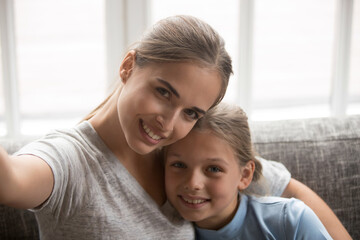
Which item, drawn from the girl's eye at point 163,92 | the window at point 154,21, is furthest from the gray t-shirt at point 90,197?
the window at point 154,21

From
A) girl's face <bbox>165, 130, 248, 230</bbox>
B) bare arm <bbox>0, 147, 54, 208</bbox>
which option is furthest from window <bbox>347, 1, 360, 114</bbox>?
bare arm <bbox>0, 147, 54, 208</bbox>

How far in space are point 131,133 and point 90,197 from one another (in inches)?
7.0

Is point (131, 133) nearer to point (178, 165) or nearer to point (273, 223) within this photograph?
point (178, 165)

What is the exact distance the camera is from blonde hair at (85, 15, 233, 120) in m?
1.09

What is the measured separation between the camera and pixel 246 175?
1385mm

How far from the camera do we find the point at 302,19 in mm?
2297

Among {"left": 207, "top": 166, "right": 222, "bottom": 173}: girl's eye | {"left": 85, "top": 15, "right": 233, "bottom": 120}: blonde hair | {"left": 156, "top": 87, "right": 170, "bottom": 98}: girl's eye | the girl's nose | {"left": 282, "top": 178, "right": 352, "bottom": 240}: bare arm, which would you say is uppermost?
{"left": 85, "top": 15, "right": 233, "bottom": 120}: blonde hair

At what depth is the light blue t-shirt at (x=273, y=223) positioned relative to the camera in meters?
1.29

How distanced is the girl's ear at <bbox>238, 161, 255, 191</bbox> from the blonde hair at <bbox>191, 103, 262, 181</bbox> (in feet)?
0.06

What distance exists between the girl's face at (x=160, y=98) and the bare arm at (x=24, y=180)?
24cm

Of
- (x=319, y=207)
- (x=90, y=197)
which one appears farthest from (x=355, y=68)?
(x=90, y=197)

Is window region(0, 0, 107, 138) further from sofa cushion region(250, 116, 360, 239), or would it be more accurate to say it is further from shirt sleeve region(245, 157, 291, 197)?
shirt sleeve region(245, 157, 291, 197)

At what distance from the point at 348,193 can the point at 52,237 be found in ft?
3.31

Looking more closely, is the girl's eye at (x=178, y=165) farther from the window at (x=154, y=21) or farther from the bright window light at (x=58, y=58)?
the bright window light at (x=58, y=58)
